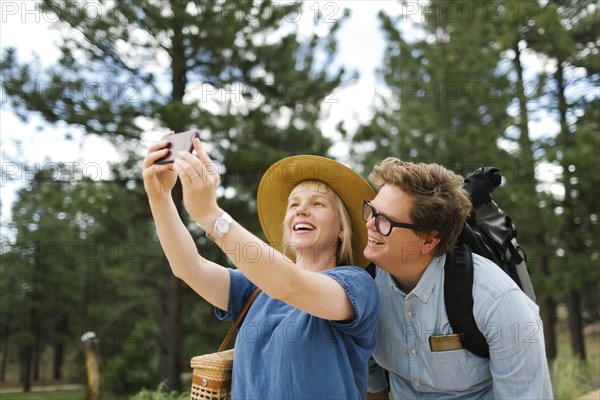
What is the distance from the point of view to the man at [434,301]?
1.72 metres

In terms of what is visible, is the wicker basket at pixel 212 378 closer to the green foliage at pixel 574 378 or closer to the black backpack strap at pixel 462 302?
the black backpack strap at pixel 462 302

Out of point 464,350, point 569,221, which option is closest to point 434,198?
point 464,350

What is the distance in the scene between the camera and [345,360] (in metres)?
1.67

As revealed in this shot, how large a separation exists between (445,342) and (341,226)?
1.88ft

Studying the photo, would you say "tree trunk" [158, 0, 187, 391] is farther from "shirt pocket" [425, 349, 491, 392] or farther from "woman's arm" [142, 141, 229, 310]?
"shirt pocket" [425, 349, 491, 392]

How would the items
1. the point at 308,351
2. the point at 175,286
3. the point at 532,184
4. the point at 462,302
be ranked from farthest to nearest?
the point at 175,286 < the point at 532,184 < the point at 462,302 < the point at 308,351

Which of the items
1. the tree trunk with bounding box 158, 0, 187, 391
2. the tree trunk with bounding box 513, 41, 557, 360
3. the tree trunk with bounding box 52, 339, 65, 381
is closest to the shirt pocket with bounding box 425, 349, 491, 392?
the tree trunk with bounding box 513, 41, 557, 360

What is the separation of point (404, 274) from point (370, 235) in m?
0.21

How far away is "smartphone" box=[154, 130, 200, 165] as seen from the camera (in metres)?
1.44

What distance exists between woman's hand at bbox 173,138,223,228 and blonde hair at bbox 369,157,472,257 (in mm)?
770

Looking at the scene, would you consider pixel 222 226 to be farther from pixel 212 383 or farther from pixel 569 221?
pixel 569 221

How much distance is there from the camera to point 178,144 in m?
1.48

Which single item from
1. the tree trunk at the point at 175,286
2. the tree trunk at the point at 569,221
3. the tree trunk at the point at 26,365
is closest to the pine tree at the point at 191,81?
the tree trunk at the point at 175,286

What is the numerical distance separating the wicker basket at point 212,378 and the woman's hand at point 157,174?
64cm
